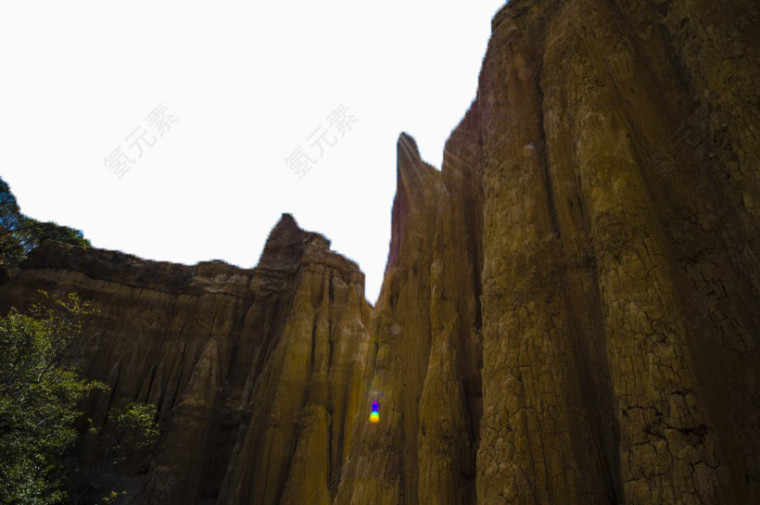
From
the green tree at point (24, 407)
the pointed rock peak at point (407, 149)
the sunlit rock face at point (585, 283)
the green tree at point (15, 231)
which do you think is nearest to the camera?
the sunlit rock face at point (585, 283)

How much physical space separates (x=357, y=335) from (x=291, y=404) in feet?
19.6

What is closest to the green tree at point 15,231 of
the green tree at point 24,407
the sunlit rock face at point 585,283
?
the green tree at point 24,407

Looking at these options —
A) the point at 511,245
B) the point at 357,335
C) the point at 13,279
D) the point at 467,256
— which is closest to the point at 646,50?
the point at 511,245

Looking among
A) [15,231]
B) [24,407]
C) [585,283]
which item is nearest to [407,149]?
[585,283]

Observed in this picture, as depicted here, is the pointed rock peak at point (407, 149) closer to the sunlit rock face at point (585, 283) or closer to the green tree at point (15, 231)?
the sunlit rock face at point (585, 283)

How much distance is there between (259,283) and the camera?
109 ft

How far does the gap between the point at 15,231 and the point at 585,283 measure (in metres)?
38.9

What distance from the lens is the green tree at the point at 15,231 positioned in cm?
3055

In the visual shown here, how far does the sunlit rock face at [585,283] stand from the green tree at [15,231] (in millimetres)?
31521

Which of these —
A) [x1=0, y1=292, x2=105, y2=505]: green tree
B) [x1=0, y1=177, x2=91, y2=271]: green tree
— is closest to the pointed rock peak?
[x1=0, y1=292, x2=105, y2=505]: green tree

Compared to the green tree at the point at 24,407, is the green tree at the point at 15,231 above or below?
above

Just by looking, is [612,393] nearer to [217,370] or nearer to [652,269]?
[652,269]

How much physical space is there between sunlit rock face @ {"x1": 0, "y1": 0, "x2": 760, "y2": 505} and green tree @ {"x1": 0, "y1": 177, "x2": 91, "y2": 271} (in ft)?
103

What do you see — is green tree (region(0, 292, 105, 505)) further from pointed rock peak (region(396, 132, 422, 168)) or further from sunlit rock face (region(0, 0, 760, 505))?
pointed rock peak (region(396, 132, 422, 168))
